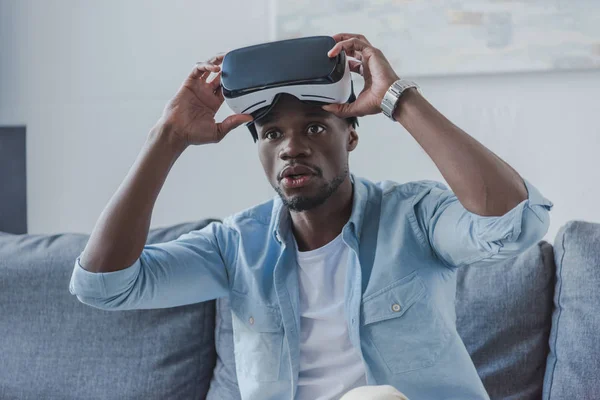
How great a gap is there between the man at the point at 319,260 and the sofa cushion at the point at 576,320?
310mm

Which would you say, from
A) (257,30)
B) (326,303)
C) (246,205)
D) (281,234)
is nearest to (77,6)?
(257,30)

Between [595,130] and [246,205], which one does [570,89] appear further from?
[246,205]

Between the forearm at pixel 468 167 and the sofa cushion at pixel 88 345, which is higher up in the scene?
the forearm at pixel 468 167

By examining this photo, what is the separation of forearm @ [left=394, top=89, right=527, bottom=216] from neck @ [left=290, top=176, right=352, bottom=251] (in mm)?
281

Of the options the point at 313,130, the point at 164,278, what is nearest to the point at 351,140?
the point at 313,130

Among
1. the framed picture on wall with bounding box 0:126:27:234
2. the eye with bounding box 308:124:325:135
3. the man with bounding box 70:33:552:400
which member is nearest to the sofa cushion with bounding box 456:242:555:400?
the man with bounding box 70:33:552:400

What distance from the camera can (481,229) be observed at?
124 cm

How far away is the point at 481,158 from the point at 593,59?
87 cm

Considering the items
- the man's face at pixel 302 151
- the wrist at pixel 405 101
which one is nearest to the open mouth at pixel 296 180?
the man's face at pixel 302 151

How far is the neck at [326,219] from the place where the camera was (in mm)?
1545

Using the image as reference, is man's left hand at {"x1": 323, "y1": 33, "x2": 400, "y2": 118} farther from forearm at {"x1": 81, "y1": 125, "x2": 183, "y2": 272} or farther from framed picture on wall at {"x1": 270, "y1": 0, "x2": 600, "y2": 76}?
framed picture on wall at {"x1": 270, "y1": 0, "x2": 600, "y2": 76}

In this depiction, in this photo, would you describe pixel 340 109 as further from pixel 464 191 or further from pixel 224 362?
pixel 224 362

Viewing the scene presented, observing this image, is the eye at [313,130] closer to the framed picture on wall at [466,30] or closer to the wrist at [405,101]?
the wrist at [405,101]

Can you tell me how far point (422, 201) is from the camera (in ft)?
4.81
